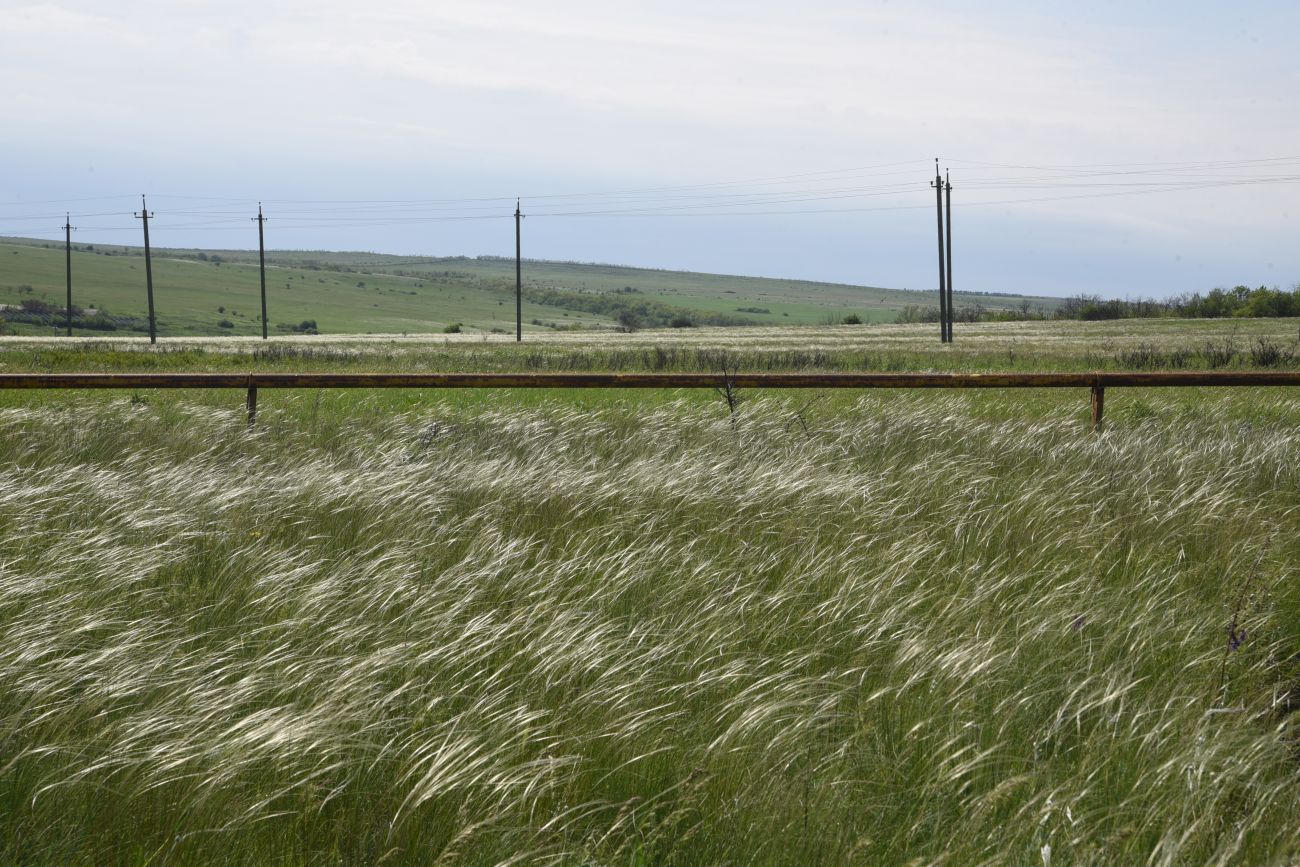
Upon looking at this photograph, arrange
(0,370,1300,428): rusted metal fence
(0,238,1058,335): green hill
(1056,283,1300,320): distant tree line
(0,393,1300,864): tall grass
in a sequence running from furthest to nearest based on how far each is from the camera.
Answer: (0,238,1058,335): green hill, (1056,283,1300,320): distant tree line, (0,370,1300,428): rusted metal fence, (0,393,1300,864): tall grass

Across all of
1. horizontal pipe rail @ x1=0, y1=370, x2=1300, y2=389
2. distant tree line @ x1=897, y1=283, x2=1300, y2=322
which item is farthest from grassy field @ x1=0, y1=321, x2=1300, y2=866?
distant tree line @ x1=897, y1=283, x2=1300, y2=322

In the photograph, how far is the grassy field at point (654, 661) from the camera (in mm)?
3271

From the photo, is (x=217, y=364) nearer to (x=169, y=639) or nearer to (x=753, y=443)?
(x=753, y=443)

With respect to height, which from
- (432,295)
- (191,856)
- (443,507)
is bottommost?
(191,856)

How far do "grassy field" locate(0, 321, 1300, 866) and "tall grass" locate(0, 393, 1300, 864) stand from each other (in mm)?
20

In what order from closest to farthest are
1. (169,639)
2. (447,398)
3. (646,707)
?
(646,707) < (169,639) < (447,398)

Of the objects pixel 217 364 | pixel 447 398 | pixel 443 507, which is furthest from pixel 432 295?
pixel 443 507

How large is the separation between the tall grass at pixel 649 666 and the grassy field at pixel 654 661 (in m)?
0.02

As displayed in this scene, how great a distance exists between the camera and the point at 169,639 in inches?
187

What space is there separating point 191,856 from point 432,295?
183 metres

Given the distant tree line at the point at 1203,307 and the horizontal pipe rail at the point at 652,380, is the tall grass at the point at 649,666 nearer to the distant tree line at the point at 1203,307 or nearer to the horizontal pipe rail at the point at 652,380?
the horizontal pipe rail at the point at 652,380

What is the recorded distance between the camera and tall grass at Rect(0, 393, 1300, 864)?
10.7 feet

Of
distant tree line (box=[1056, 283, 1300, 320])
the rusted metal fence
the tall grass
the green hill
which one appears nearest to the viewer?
the tall grass

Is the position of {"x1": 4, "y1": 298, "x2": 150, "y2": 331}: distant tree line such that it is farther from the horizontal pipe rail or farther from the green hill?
the horizontal pipe rail
